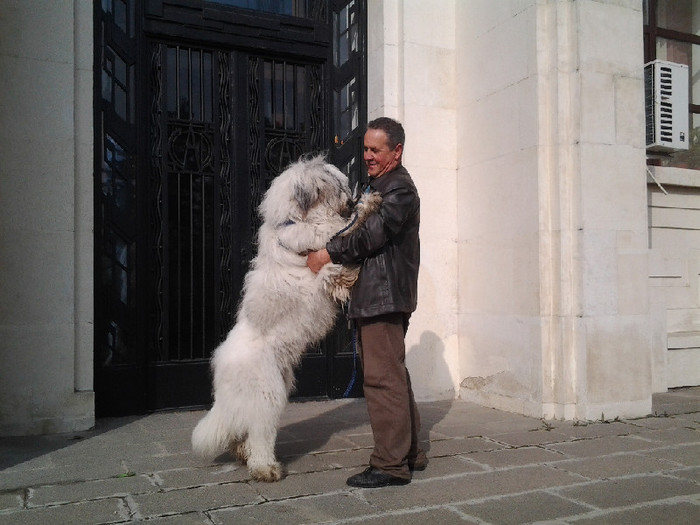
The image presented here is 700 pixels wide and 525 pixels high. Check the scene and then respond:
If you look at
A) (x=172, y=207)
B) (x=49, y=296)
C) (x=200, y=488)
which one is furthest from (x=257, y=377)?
(x=172, y=207)

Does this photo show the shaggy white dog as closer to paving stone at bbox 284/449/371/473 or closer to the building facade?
paving stone at bbox 284/449/371/473

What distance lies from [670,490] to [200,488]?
276 centimetres

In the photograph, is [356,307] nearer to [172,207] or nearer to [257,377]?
[257,377]

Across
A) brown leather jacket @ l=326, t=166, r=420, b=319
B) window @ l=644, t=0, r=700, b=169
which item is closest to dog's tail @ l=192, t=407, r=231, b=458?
brown leather jacket @ l=326, t=166, r=420, b=319

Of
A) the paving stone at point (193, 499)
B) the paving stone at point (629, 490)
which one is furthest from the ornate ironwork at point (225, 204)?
the paving stone at point (629, 490)

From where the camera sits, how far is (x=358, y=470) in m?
4.23

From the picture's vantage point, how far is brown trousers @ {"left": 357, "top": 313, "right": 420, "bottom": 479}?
3947 millimetres

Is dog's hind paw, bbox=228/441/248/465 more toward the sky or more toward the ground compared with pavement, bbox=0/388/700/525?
more toward the sky

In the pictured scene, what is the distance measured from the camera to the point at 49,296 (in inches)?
211

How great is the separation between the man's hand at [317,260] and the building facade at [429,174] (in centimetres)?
255

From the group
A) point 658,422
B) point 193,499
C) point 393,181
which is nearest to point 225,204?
point 393,181

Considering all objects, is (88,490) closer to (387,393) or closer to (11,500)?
(11,500)

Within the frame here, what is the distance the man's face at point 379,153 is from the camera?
4.05 meters

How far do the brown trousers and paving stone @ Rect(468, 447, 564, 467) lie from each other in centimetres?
73
